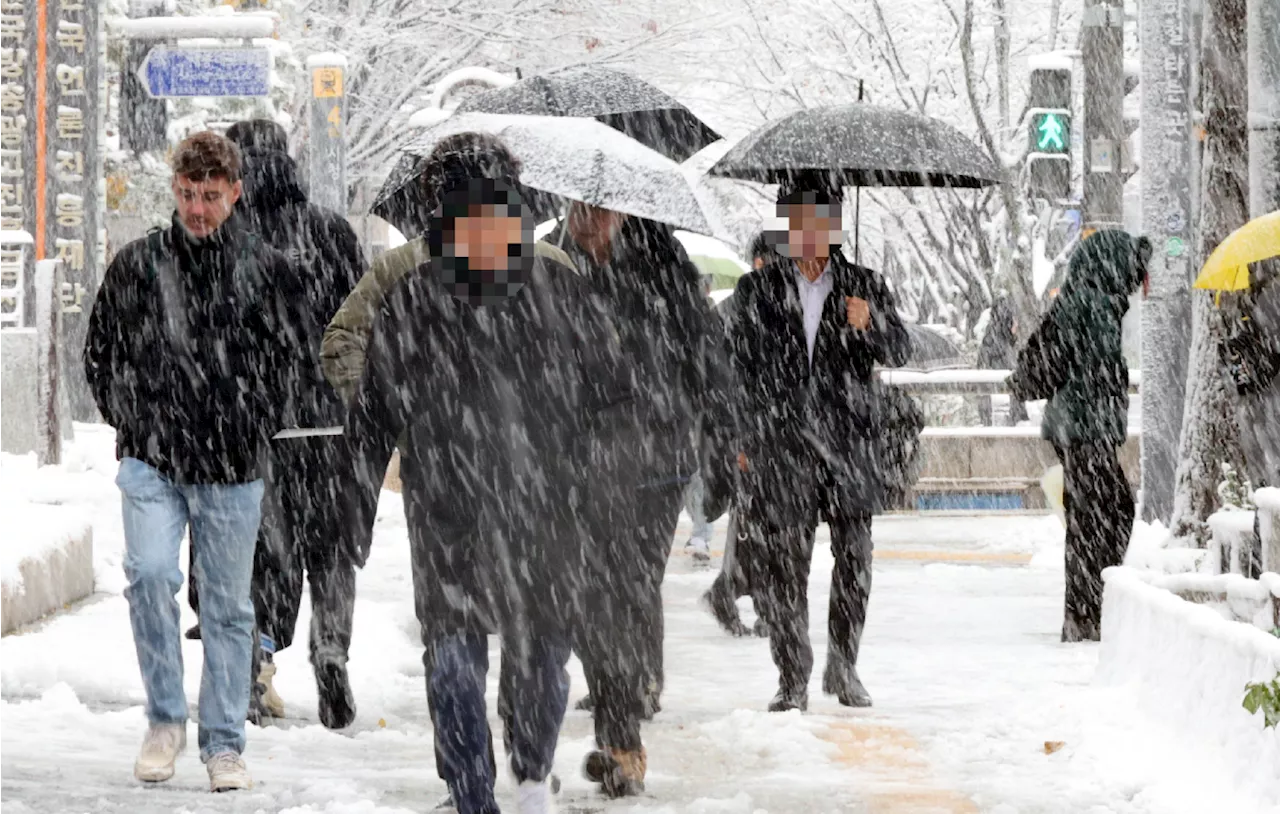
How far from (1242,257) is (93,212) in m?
11.9

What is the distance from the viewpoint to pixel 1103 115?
661 inches

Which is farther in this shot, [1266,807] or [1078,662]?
[1078,662]

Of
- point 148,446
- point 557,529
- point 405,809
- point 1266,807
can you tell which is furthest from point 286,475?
point 1266,807

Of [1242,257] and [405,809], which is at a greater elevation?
[1242,257]

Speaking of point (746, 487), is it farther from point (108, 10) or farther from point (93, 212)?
point (108, 10)

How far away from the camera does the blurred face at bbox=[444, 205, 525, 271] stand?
206 inches

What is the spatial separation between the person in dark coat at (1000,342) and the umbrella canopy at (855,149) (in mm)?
18490

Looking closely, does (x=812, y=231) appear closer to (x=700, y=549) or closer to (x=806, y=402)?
(x=806, y=402)

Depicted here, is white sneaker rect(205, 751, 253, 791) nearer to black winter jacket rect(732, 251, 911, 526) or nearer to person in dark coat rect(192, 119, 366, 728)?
person in dark coat rect(192, 119, 366, 728)

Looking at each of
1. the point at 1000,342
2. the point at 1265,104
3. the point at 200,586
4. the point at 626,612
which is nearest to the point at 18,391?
the point at 1265,104

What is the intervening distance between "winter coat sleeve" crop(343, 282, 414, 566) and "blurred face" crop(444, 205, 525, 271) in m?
0.17

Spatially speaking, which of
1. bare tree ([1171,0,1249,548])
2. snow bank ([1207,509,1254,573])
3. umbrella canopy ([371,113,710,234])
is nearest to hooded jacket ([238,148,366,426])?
umbrella canopy ([371,113,710,234])

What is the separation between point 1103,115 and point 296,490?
1050cm

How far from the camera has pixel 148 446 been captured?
6.41 meters
